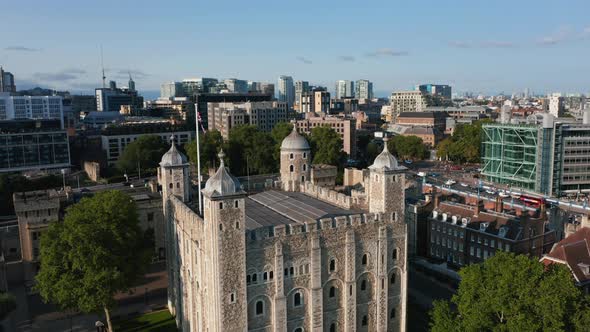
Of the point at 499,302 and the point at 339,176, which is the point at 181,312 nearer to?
the point at 499,302

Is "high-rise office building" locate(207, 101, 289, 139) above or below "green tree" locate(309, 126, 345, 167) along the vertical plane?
above

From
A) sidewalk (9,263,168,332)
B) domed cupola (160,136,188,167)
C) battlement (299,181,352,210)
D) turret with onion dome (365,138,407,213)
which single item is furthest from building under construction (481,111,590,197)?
sidewalk (9,263,168,332)

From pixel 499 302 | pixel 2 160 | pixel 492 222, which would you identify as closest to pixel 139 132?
pixel 2 160

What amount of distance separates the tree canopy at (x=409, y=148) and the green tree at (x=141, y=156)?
2892 inches

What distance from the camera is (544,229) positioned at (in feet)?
197

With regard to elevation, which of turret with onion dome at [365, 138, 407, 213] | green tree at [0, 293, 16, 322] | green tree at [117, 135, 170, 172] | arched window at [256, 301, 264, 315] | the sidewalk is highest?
turret with onion dome at [365, 138, 407, 213]

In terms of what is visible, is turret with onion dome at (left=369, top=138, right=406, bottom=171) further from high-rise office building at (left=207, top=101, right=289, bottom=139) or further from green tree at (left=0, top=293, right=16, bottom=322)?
high-rise office building at (left=207, top=101, right=289, bottom=139)

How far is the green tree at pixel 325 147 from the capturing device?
114 meters

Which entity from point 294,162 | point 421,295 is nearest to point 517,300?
point 421,295

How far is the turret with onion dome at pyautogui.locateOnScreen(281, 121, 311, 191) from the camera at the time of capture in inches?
2212

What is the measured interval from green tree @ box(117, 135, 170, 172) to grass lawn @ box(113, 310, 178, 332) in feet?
231

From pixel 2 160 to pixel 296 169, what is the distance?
9270cm

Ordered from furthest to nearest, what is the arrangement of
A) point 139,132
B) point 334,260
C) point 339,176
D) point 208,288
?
point 139,132 < point 339,176 < point 334,260 < point 208,288

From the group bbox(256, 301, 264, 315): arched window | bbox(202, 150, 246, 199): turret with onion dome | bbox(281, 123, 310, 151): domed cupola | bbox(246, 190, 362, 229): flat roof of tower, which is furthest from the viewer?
bbox(281, 123, 310, 151): domed cupola
